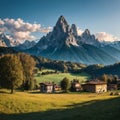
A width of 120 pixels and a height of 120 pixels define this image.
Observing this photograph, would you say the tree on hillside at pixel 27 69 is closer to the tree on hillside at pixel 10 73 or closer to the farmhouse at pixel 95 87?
the farmhouse at pixel 95 87

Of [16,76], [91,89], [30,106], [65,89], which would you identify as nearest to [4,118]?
[30,106]

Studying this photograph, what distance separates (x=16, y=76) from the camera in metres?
100

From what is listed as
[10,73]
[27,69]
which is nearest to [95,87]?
[27,69]

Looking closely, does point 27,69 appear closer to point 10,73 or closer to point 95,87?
point 95,87

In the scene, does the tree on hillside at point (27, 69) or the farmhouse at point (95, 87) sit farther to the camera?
the farmhouse at point (95, 87)

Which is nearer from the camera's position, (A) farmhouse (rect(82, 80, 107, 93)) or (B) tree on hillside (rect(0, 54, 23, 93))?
(B) tree on hillside (rect(0, 54, 23, 93))

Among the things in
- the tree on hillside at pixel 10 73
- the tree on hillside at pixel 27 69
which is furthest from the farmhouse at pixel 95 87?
the tree on hillside at pixel 10 73

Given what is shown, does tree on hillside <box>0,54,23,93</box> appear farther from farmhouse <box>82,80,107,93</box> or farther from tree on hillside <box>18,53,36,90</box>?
farmhouse <box>82,80,107,93</box>

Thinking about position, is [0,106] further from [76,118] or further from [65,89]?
[65,89]

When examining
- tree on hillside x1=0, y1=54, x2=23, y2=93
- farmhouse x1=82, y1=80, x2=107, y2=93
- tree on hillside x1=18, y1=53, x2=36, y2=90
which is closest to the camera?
tree on hillside x1=0, y1=54, x2=23, y2=93

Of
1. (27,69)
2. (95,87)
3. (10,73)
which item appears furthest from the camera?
(95,87)

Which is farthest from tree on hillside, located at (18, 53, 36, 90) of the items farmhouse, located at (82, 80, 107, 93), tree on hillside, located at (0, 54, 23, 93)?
tree on hillside, located at (0, 54, 23, 93)

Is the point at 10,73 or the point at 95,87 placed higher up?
the point at 10,73

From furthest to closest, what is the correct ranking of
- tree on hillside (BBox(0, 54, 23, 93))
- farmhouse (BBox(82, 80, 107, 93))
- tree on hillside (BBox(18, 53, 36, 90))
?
A: farmhouse (BBox(82, 80, 107, 93)), tree on hillside (BBox(18, 53, 36, 90)), tree on hillside (BBox(0, 54, 23, 93))
